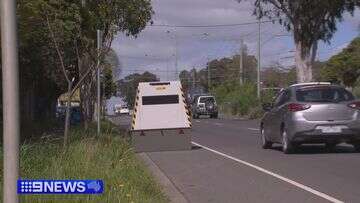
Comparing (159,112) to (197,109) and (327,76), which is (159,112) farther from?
(327,76)

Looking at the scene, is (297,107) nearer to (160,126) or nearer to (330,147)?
(330,147)

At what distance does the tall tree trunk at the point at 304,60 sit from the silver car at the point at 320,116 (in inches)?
1017

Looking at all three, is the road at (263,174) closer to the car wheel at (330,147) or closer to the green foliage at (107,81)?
the car wheel at (330,147)

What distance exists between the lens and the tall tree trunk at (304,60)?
4334 cm

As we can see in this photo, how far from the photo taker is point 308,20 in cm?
4188

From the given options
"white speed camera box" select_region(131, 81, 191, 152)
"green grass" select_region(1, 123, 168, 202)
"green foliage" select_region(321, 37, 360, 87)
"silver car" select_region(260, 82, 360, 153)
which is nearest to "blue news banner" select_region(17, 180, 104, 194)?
"green grass" select_region(1, 123, 168, 202)

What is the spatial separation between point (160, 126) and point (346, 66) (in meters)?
58.3

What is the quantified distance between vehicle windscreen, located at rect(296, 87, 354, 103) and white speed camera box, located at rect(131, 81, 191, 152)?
4207 millimetres

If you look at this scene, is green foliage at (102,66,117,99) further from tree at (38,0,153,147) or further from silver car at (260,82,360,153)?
silver car at (260,82,360,153)

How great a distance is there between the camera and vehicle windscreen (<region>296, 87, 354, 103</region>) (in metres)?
17.5

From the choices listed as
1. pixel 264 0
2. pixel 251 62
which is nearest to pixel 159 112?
pixel 264 0

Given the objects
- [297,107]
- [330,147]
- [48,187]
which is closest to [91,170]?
[48,187]

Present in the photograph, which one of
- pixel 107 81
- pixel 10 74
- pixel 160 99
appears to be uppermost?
pixel 107 81

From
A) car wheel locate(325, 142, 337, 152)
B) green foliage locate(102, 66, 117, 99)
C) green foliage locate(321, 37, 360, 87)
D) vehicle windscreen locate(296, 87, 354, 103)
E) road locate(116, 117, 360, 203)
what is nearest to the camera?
road locate(116, 117, 360, 203)
